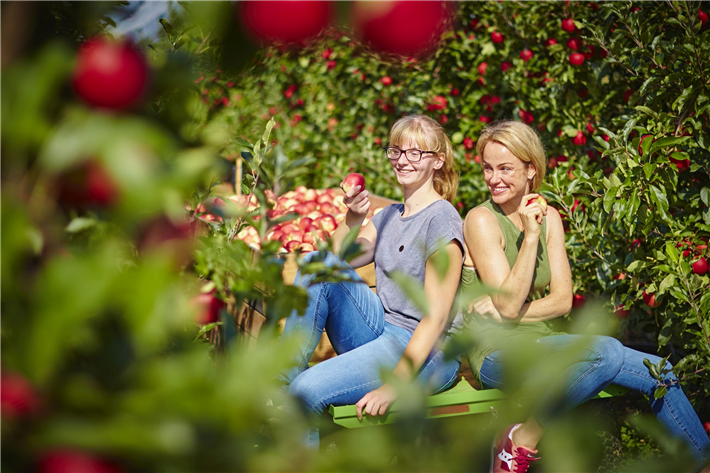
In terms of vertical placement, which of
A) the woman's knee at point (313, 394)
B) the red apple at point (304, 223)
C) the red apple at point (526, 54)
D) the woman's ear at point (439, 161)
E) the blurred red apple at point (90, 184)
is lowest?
the red apple at point (304, 223)

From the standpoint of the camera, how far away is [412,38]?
489 millimetres

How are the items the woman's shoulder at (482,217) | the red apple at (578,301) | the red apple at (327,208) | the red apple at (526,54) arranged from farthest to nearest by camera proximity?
the red apple at (327,208), the red apple at (526,54), the red apple at (578,301), the woman's shoulder at (482,217)

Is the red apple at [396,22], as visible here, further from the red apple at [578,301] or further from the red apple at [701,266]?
the red apple at [578,301]

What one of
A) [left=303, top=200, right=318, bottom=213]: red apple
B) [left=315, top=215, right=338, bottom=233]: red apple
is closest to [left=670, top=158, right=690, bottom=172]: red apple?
[left=315, top=215, right=338, bottom=233]: red apple

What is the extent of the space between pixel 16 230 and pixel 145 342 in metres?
0.09

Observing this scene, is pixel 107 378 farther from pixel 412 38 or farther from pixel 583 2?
pixel 583 2

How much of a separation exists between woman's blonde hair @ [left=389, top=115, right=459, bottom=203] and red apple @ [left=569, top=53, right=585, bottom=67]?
0.89 meters

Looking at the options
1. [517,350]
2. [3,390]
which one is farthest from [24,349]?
[517,350]

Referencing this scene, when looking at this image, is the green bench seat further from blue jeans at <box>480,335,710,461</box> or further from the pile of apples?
the pile of apples

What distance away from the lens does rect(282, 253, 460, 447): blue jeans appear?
1.82m

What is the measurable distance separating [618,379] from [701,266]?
0.45 m

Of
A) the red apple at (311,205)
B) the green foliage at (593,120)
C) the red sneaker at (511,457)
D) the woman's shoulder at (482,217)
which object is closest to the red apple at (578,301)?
the green foliage at (593,120)

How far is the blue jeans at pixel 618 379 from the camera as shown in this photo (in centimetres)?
185

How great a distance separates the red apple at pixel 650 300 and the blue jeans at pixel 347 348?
0.73 m
